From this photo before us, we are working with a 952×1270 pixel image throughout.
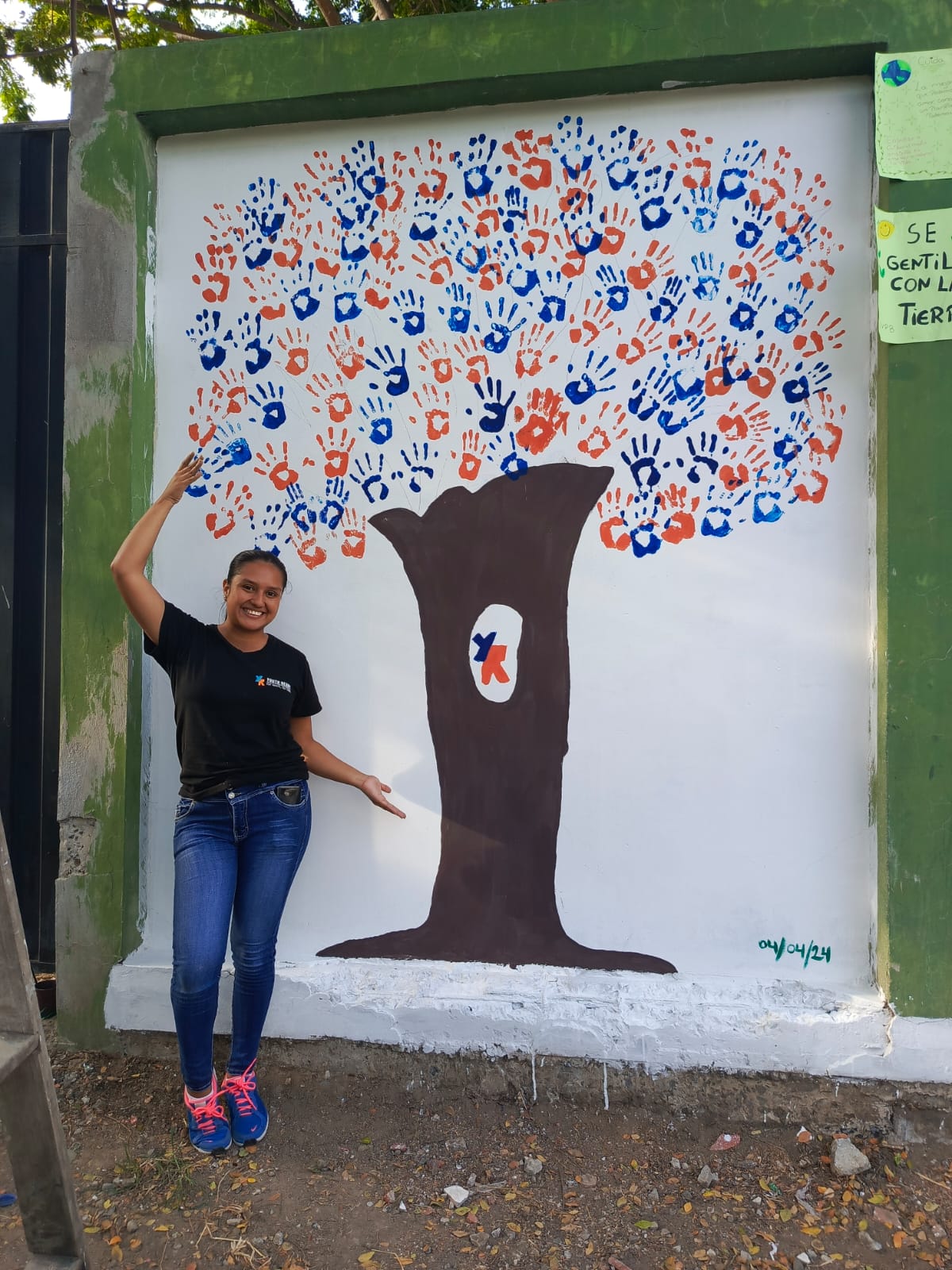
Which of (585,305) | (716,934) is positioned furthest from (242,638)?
(716,934)

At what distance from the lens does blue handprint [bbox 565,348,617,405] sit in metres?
2.79

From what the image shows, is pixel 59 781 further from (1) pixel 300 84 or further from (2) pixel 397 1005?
(1) pixel 300 84

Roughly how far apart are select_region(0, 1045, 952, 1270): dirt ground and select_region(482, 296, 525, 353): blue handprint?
8.16 ft

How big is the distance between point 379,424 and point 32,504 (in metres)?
1.43

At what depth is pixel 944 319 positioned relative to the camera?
253 centimetres

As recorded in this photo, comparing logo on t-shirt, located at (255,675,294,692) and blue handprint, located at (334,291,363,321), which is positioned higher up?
blue handprint, located at (334,291,363,321)

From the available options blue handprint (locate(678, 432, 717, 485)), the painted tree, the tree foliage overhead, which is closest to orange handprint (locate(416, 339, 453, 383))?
the painted tree

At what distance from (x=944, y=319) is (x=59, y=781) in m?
3.29

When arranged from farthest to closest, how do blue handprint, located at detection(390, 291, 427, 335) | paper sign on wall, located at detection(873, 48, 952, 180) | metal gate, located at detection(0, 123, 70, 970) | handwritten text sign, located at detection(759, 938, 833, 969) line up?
metal gate, located at detection(0, 123, 70, 970) → blue handprint, located at detection(390, 291, 427, 335) → handwritten text sign, located at detection(759, 938, 833, 969) → paper sign on wall, located at detection(873, 48, 952, 180)

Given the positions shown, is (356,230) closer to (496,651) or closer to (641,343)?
(641,343)

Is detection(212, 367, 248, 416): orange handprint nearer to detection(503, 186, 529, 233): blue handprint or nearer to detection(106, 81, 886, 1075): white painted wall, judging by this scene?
detection(106, 81, 886, 1075): white painted wall

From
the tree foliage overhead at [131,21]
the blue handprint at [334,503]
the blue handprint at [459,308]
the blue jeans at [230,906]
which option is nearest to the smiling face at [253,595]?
the blue handprint at [334,503]

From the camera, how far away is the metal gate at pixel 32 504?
10.4 ft

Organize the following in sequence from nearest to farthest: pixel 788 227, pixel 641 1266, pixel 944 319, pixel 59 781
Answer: pixel 641 1266
pixel 944 319
pixel 788 227
pixel 59 781
